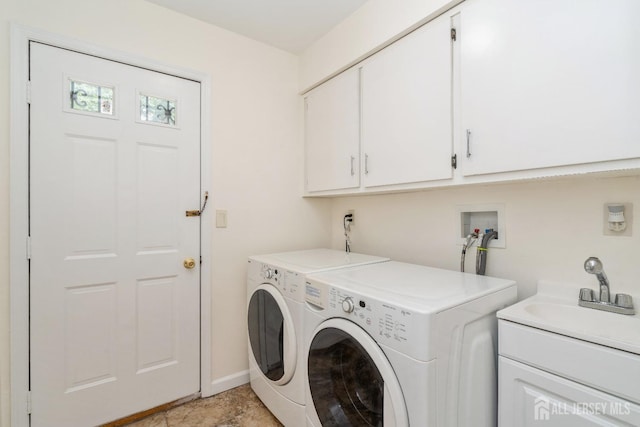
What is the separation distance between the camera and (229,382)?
6.52ft

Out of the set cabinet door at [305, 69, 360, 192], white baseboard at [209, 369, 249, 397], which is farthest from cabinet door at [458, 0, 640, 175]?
white baseboard at [209, 369, 249, 397]

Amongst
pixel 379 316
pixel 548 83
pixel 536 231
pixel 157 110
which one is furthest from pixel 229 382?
pixel 548 83

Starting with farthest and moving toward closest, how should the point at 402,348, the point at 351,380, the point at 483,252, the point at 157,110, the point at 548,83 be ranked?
the point at 157,110 < the point at 483,252 < the point at 351,380 < the point at 548,83 < the point at 402,348

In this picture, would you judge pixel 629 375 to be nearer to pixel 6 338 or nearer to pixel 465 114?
pixel 465 114

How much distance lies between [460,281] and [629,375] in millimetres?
558

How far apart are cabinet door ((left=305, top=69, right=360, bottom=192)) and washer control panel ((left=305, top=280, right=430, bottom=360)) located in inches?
33.1

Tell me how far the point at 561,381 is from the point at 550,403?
0.28 feet

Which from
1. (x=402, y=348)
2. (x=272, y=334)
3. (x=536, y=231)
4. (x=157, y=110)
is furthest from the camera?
(x=157, y=110)

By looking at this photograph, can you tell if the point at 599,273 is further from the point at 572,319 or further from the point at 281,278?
the point at 281,278

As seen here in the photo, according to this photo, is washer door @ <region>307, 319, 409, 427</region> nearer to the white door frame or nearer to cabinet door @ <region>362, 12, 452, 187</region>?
cabinet door @ <region>362, 12, 452, 187</region>

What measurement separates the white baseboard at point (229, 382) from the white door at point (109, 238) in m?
0.13

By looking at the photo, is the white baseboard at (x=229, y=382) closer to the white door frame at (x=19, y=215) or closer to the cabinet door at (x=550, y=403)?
the white door frame at (x=19, y=215)

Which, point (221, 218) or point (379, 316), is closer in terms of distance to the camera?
point (379, 316)

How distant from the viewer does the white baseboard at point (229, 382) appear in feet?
6.34
